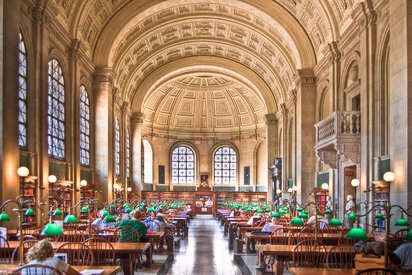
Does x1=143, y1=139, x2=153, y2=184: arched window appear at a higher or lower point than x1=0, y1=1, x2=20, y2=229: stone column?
lower

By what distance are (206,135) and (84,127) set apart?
23.7 metres

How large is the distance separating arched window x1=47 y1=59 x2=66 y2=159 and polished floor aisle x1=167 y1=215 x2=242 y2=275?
6603 mm

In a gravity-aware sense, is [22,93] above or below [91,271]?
above

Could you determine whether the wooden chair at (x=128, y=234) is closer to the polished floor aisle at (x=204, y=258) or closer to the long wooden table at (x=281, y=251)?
the polished floor aisle at (x=204, y=258)

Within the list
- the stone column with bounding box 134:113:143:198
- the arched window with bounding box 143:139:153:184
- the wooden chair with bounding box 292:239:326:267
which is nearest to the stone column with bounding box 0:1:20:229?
the wooden chair with bounding box 292:239:326:267

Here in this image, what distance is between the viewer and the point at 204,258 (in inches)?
574

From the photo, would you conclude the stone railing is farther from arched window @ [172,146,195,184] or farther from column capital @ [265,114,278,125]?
arched window @ [172,146,195,184]

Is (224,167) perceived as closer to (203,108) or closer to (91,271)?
(203,108)

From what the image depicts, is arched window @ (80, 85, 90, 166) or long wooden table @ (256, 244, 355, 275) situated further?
arched window @ (80, 85, 90, 166)

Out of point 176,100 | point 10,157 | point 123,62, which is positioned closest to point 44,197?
point 10,157

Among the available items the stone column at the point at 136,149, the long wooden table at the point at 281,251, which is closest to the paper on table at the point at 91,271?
the long wooden table at the point at 281,251

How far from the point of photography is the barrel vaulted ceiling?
901 inches

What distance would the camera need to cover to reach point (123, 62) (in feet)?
95.9

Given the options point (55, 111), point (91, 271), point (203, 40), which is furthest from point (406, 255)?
point (203, 40)
